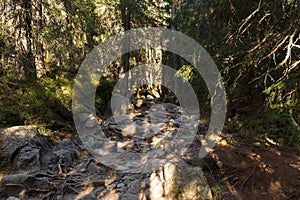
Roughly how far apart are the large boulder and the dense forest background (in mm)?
1177

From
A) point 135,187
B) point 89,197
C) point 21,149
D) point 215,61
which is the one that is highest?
point 215,61

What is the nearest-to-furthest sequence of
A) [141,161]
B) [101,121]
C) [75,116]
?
[141,161] → [75,116] → [101,121]

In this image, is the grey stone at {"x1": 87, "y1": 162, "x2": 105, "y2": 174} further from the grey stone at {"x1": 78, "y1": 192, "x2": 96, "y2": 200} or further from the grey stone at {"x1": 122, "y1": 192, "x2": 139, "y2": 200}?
the grey stone at {"x1": 122, "y1": 192, "x2": 139, "y2": 200}

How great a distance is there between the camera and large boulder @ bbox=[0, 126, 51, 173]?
683cm

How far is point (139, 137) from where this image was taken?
11.5m

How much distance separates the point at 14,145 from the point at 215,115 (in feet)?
25.5

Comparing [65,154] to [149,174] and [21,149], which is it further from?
[149,174]

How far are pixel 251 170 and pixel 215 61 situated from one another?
3271 mm

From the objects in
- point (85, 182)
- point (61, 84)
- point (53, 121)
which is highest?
point (61, 84)

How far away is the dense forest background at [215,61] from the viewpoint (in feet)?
16.4

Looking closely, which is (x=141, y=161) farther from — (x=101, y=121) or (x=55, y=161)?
(x=101, y=121)

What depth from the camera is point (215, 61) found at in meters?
7.18

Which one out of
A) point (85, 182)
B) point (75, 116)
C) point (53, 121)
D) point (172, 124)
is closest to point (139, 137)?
point (172, 124)

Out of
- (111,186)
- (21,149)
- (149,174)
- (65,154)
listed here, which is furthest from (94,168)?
(21,149)
